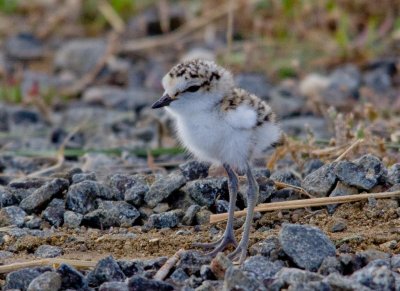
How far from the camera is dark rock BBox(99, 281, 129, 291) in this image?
3.59 m

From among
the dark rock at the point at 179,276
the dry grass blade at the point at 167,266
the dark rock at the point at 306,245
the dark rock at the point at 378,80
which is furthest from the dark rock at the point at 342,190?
the dark rock at the point at 378,80

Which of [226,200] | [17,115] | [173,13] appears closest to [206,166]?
[226,200]

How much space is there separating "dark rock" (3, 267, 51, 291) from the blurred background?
2181 mm

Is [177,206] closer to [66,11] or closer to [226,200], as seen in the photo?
[226,200]

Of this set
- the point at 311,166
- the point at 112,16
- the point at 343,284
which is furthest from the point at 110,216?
the point at 112,16

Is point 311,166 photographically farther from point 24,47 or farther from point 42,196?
point 24,47

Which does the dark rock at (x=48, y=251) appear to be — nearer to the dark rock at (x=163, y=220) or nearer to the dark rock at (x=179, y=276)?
the dark rock at (x=163, y=220)

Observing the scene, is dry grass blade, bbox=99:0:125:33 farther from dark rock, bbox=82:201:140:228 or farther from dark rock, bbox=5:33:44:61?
dark rock, bbox=82:201:140:228

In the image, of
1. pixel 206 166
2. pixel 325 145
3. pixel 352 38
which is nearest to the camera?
pixel 206 166

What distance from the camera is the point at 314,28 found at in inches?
366

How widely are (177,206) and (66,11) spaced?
20.6 feet

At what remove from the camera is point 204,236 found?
431 centimetres

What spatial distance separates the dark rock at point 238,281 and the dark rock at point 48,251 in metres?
0.95

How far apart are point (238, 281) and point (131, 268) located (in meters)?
0.56
